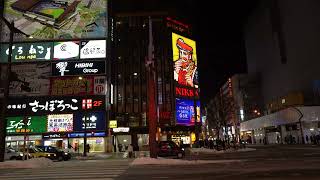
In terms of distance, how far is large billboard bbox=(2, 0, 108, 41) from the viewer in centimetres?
5938

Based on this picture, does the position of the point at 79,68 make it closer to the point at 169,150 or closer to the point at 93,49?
the point at 93,49

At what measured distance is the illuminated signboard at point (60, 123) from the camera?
55.8 meters

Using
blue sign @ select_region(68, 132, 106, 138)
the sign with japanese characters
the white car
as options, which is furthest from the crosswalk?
the sign with japanese characters

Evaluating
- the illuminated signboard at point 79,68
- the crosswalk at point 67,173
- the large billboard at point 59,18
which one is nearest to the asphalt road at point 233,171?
the crosswalk at point 67,173

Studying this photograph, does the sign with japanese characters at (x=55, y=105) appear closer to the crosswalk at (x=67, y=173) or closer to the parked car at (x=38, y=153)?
the parked car at (x=38, y=153)

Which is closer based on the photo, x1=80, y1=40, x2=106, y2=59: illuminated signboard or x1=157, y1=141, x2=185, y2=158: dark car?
x1=157, y1=141, x2=185, y2=158: dark car

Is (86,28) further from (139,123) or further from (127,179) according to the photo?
(127,179)

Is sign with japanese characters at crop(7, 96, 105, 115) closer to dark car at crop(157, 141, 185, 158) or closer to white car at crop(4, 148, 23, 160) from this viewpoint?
white car at crop(4, 148, 23, 160)

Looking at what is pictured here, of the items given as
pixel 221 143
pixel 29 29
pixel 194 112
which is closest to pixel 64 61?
pixel 29 29

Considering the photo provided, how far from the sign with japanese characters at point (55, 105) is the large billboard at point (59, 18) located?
10580mm

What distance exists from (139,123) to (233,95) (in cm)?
5434

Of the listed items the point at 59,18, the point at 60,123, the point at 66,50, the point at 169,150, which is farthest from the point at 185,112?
the point at 169,150

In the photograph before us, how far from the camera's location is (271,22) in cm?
9850

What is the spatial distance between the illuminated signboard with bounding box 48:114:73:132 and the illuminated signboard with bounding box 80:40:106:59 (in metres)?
10.2
